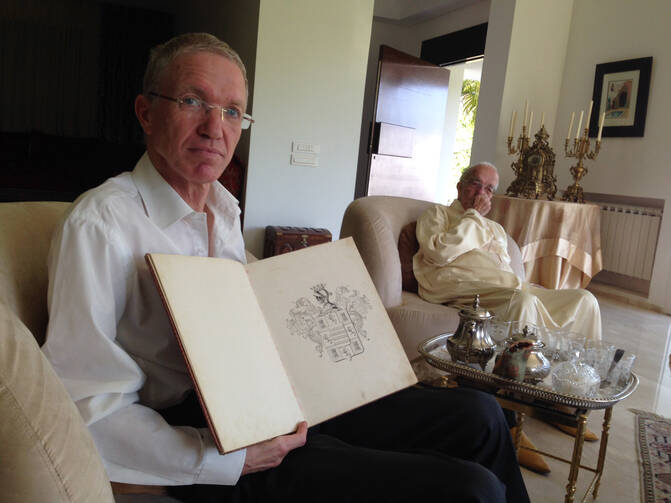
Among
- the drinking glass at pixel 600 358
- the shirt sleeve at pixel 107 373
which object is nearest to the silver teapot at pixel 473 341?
the drinking glass at pixel 600 358

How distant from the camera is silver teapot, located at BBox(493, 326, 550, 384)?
4.69ft

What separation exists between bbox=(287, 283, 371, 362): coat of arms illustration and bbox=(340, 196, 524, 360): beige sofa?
1.16 meters

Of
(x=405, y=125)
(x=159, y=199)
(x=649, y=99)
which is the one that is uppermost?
(x=649, y=99)

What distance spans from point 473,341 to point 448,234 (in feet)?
3.16

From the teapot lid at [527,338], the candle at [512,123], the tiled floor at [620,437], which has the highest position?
the candle at [512,123]

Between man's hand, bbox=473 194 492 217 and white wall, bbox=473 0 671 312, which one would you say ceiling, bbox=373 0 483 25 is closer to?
white wall, bbox=473 0 671 312

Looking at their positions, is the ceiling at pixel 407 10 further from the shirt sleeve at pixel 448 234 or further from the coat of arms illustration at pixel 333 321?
the coat of arms illustration at pixel 333 321

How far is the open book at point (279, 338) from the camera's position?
739 mm

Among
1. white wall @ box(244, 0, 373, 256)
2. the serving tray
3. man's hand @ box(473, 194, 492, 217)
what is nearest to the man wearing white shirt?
the serving tray

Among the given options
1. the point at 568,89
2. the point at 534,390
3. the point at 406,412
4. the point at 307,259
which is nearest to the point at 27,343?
the point at 307,259

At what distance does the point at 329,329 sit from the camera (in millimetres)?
955

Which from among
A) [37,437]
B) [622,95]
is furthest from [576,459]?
[622,95]

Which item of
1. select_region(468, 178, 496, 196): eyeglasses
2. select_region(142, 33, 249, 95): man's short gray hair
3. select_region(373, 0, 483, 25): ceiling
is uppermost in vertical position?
select_region(373, 0, 483, 25): ceiling

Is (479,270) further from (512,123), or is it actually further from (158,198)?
(512,123)
